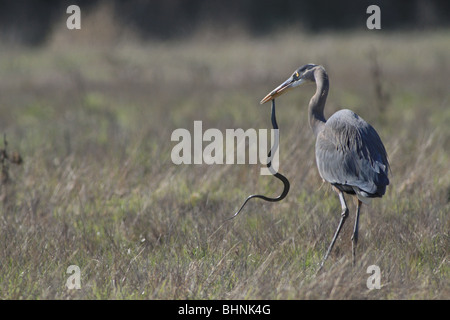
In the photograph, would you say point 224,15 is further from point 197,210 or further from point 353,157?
point 353,157

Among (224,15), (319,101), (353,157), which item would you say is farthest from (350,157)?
(224,15)

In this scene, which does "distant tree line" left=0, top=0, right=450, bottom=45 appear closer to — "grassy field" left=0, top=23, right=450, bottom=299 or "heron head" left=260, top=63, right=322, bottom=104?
"grassy field" left=0, top=23, right=450, bottom=299

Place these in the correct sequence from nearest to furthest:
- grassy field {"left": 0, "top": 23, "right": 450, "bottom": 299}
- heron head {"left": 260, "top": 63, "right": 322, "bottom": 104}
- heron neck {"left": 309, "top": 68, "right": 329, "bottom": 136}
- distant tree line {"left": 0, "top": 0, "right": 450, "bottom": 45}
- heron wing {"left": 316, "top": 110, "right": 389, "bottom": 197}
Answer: grassy field {"left": 0, "top": 23, "right": 450, "bottom": 299} < heron wing {"left": 316, "top": 110, "right": 389, "bottom": 197} < heron neck {"left": 309, "top": 68, "right": 329, "bottom": 136} < heron head {"left": 260, "top": 63, "right": 322, "bottom": 104} < distant tree line {"left": 0, "top": 0, "right": 450, "bottom": 45}

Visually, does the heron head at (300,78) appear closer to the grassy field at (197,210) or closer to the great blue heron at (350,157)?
the great blue heron at (350,157)

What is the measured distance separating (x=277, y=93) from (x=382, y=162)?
90cm

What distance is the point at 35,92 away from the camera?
1298 cm

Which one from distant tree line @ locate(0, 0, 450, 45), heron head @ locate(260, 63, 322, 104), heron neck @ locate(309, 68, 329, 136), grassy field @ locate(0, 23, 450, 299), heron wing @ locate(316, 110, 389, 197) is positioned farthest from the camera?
distant tree line @ locate(0, 0, 450, 45)

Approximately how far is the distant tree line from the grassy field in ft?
38.0

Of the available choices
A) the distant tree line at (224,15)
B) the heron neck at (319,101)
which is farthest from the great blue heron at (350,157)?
the distant tree line at (224,15)

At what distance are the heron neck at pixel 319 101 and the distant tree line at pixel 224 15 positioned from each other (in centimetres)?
1738

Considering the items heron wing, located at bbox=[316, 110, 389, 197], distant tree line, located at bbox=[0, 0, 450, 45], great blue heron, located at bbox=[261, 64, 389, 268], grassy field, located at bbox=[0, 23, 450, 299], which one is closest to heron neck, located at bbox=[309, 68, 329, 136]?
great blue heron, located at bbox=[261, 64, 389, 268]

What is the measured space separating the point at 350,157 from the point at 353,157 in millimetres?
20

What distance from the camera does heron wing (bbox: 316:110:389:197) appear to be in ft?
14.0

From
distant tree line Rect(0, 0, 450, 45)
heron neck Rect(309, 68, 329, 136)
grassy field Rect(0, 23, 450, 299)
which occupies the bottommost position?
grassy field Rect(0, 23, 450, 299)
